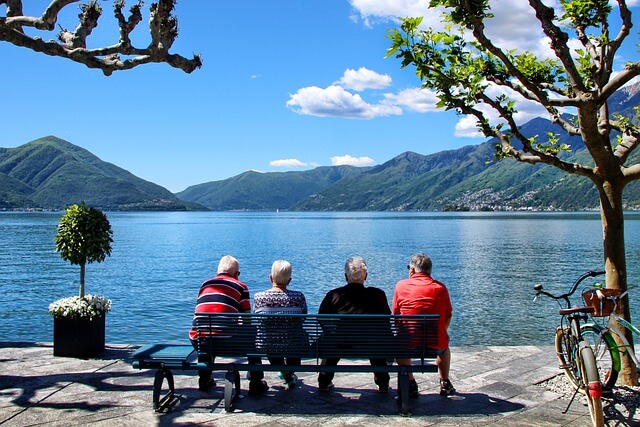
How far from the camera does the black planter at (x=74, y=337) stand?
906 centimetres

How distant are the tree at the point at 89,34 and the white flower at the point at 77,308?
11.4ft

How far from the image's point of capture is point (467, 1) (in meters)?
6.90

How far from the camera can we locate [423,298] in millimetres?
7055

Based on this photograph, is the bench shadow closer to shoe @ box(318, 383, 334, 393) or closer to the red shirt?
shoe @ box(318, 383, 334, 393)

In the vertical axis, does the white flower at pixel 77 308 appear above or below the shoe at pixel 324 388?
above

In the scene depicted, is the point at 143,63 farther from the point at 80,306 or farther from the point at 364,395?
the point at 364,395

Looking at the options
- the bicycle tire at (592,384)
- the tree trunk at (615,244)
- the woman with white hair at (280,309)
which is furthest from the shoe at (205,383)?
the tree trunk at (615,244)

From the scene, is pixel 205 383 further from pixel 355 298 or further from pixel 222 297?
pixel 355 298

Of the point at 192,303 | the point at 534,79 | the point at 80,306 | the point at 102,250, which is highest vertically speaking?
the point at 534,79

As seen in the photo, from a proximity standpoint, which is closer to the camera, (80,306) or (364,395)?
(364,395)

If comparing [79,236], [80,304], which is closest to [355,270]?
[80,304]

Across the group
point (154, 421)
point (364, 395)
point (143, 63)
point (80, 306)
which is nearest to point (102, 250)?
point (80, 306)

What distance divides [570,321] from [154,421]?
4769 mm

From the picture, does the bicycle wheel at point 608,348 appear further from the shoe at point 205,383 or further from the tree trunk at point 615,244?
the shoe at point 205,383
